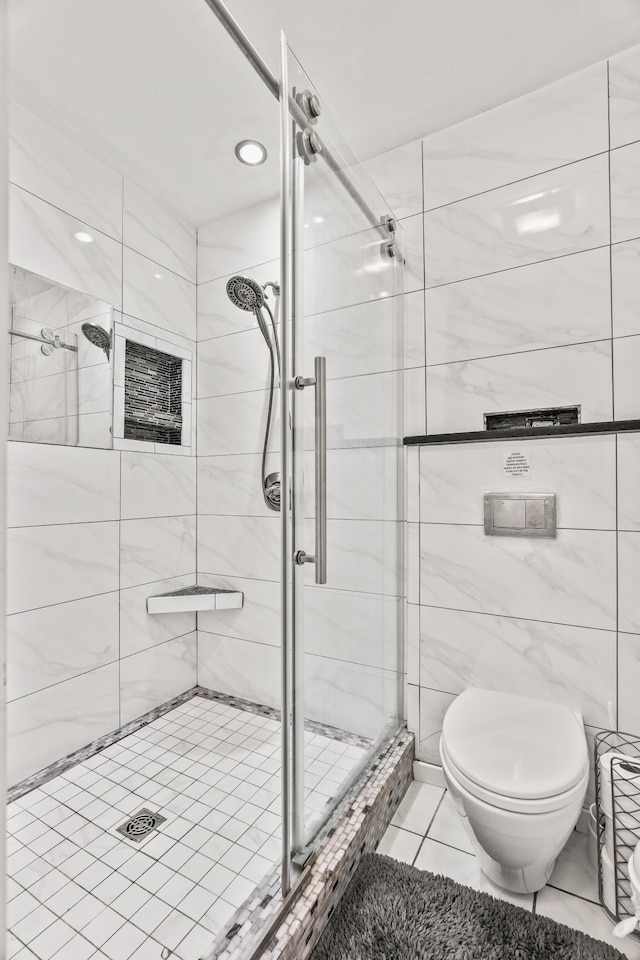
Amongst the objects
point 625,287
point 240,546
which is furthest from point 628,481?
point 240,546

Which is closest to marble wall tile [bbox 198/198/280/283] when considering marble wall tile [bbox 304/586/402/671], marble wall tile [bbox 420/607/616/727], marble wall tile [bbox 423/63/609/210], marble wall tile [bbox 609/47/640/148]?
marble wall tile [bbox 423/63/609/210]

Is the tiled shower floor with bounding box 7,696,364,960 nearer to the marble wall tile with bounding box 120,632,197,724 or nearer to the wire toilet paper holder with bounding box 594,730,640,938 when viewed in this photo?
the marble wall tile with bounding box 120,632,197,724

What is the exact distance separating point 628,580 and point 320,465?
104 centimetres

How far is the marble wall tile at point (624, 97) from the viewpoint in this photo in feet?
4.78

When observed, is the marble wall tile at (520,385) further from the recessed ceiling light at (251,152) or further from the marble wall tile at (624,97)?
the recessed ceiling light at (251,152)

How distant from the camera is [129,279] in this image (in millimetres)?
2076

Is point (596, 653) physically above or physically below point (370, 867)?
above

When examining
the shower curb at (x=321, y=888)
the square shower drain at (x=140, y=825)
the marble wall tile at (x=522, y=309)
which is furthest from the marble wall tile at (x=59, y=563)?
the marble wall tile at (x=522, y=309)

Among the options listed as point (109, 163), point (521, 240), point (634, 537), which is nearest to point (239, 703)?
point (634, 537)

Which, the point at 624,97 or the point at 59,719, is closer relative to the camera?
the point at 624,97

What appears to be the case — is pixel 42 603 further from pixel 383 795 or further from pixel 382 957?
pixel 382 957

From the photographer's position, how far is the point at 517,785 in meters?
1.09

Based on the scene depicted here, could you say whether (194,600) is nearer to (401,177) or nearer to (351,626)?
(351,626)

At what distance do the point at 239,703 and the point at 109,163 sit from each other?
8.08ft
